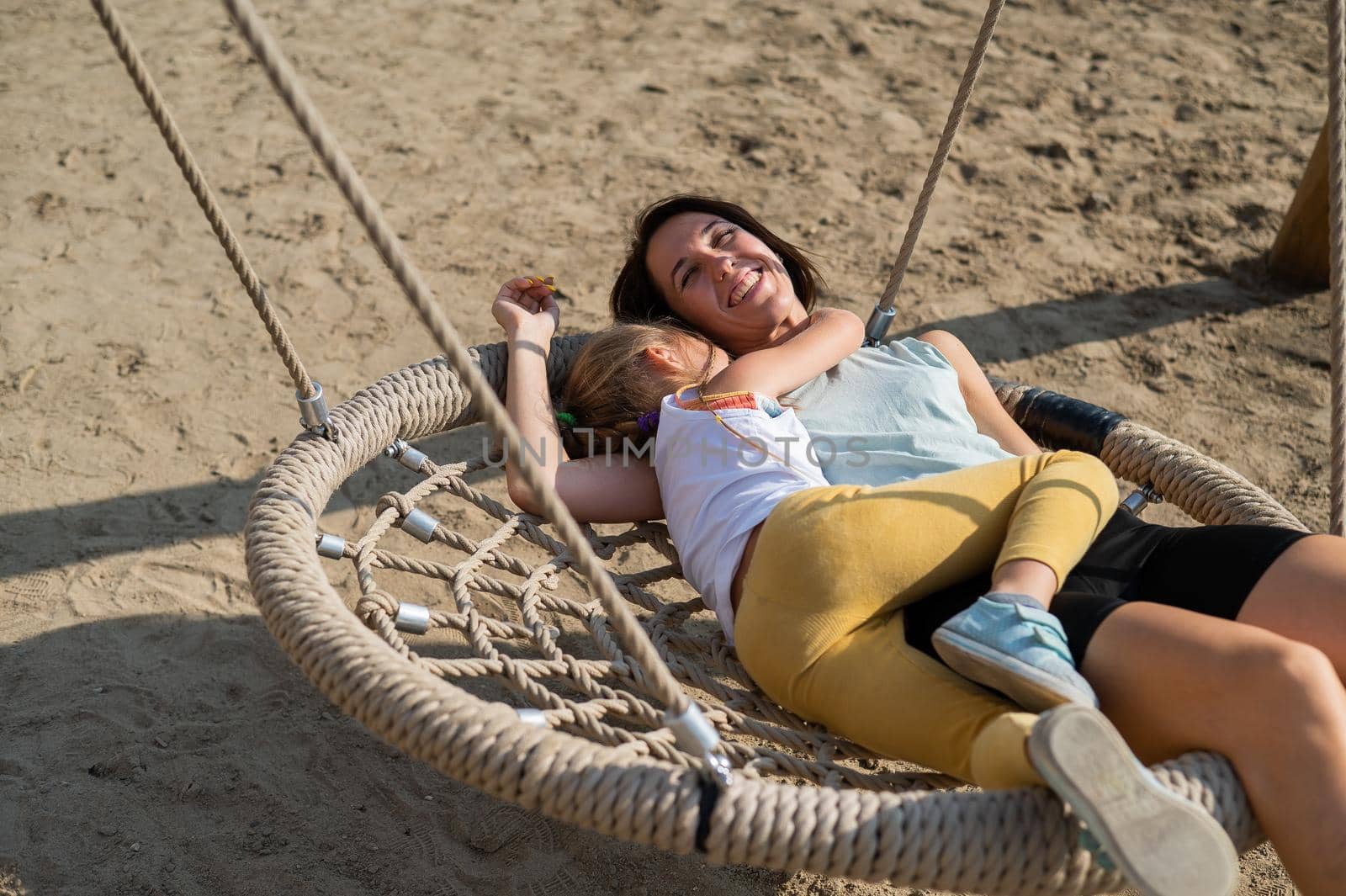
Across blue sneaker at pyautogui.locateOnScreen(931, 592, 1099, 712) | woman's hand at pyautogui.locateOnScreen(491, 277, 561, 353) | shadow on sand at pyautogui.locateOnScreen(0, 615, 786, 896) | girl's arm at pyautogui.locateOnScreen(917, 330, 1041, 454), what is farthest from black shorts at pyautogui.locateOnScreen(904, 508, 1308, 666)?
woman's hand at pyautogui.locateOnScreen(491, 277, 561, 353)

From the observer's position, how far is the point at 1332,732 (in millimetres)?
1053

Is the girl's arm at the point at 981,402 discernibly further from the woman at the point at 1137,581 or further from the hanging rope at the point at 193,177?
the hanging rope at the point at 193,177

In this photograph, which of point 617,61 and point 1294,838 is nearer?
point 1294,838

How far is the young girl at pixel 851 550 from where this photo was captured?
38.9 inches

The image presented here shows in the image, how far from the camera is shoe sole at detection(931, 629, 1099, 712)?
1105 millimetres

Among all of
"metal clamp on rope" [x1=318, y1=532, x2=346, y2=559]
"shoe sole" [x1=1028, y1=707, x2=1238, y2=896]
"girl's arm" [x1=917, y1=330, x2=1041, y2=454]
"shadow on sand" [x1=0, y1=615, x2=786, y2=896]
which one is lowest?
"shadow on sand" [x1=0, y1=615, x2=786, y2=896]

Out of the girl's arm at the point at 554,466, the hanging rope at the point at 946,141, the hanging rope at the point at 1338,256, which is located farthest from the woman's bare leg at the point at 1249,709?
the hanging rope at the point at 946,141

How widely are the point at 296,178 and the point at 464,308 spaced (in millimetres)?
800

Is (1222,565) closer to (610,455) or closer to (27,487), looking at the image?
(610,455)

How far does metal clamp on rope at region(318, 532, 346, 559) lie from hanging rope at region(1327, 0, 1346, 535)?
4.18 ft

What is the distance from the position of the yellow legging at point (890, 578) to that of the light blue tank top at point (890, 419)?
14 cm

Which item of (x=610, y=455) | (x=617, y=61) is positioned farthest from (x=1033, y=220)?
(x=610, y=455)

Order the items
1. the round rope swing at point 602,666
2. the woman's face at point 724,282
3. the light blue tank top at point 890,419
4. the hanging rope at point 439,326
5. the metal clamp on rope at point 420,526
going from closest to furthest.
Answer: the hanging rope at point 439,326
the round rope swing at point 602,666
the light blue tank top at point 890,419
the metal clamp on rope at point 420,526
the woman's face at point 724,282

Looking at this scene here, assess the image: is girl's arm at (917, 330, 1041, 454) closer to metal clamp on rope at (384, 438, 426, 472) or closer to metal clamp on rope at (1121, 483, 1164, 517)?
metal clamp on rope at (1121, 483, 1164, 517)
